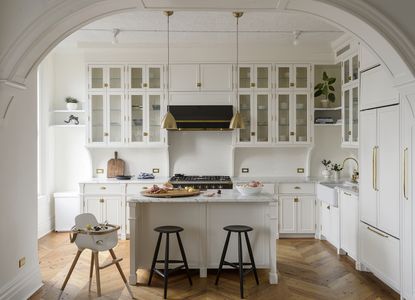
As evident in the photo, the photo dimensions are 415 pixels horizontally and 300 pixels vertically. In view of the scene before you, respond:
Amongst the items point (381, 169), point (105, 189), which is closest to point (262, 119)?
point (381, 169)

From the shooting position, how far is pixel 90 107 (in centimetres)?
607

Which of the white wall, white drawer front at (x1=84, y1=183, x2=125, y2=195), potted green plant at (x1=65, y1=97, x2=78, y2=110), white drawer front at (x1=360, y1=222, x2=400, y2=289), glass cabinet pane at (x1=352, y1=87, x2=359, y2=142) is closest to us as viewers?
the white wall

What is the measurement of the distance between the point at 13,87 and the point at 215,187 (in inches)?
129

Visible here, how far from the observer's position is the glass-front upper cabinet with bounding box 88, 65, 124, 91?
19.8 feet

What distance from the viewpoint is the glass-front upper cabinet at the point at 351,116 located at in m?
4.95

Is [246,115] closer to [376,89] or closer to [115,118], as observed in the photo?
[115,118]

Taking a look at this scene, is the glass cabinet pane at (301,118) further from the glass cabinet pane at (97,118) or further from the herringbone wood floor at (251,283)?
the glass cabinet pane at (97,118)

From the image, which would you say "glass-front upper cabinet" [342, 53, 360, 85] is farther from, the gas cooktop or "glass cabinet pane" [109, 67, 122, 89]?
"glass cabinet pane" [109, 67, 122, 89]

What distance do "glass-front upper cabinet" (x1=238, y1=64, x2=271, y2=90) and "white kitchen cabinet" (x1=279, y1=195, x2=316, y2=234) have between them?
1852 millimetres

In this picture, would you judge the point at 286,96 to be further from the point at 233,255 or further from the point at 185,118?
the point at 233,255

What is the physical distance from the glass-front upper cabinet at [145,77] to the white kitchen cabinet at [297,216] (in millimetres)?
2749

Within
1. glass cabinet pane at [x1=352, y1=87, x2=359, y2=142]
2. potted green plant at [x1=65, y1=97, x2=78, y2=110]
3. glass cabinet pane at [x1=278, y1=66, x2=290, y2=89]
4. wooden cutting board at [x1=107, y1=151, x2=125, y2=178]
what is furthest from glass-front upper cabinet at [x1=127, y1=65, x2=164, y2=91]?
glass cabinet pane at [x1=352, y1=87, x2=359, y2=142]

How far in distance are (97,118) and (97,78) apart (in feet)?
2.13

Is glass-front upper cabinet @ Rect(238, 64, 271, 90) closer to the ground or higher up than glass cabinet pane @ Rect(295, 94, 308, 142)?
higher up
